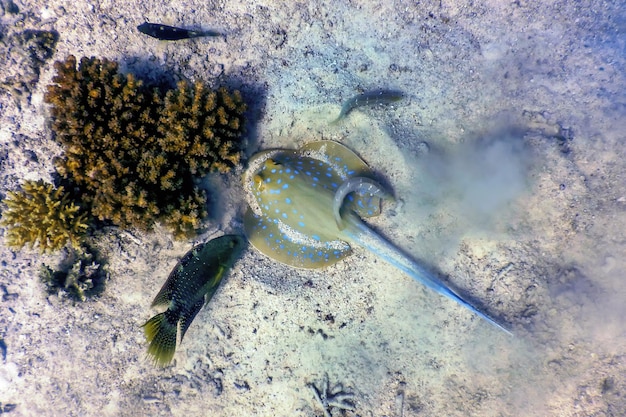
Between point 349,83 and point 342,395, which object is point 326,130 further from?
point 342,395

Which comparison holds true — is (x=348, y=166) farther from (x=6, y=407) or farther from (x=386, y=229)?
(x=6, y=407)

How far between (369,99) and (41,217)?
192 inches

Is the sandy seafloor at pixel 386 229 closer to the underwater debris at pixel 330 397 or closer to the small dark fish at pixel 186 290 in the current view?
the underwater debris at pixel 330 397

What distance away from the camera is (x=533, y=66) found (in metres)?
5.21

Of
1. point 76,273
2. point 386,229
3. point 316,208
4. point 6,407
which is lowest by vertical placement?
point 6,407

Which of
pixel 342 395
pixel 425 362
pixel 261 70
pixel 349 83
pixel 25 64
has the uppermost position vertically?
pixel 349 83

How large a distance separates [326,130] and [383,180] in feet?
3.97

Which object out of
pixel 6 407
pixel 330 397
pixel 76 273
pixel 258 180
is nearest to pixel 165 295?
pixel 76 273

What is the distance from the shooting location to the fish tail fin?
15.3 feet

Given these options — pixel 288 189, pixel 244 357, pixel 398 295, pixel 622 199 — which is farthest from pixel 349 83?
pixel 244 357

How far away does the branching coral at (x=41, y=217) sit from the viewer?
4.57 meters

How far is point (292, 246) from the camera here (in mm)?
5309

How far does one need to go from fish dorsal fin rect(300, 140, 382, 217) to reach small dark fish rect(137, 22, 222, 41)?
2383mm

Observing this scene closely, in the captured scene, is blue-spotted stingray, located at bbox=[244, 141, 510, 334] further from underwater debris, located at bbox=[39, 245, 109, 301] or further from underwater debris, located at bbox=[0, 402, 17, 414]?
underwater debris, located at bbox=[0, 402, 17, 414]
